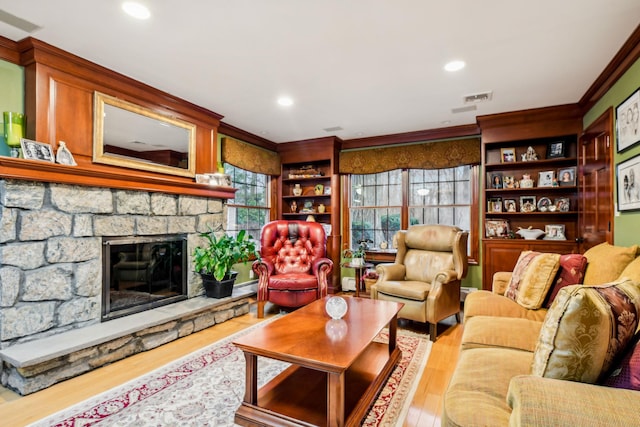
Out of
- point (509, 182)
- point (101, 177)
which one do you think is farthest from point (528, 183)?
point (101, 177)

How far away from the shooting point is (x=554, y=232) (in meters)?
3.99

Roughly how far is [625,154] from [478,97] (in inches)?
53.6

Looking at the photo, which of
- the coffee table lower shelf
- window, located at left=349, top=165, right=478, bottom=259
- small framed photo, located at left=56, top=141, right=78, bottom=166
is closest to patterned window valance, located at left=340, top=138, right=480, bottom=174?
window, located at left=349, top=165, right=478, bottom=259

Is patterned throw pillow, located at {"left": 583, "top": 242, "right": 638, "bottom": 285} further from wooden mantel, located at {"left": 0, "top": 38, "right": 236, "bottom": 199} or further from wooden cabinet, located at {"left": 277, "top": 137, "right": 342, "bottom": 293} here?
wooden mantel, located at {"left": 0, "top": 38, "right": 236, "bottom": 199}

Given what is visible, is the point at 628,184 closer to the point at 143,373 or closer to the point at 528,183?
the point at 528,183

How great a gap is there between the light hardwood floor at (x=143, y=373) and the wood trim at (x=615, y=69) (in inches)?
104

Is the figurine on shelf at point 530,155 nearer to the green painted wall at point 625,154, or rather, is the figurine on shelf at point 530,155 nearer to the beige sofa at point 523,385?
the green painted wall at point 625,154

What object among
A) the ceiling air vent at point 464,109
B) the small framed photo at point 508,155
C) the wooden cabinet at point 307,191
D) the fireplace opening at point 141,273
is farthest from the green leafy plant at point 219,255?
the small framed photo at point 508,155

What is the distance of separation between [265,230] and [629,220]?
3.60 metres

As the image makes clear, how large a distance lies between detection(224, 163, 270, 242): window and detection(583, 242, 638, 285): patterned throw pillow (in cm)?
392

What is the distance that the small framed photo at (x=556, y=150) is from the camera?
3.97 metres

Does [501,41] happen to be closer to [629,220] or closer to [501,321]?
[629,220]

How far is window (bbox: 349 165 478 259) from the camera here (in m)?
4.73

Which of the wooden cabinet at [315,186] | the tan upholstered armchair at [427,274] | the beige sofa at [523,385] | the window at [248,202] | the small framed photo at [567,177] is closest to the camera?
the beige sofa at [523,385]
